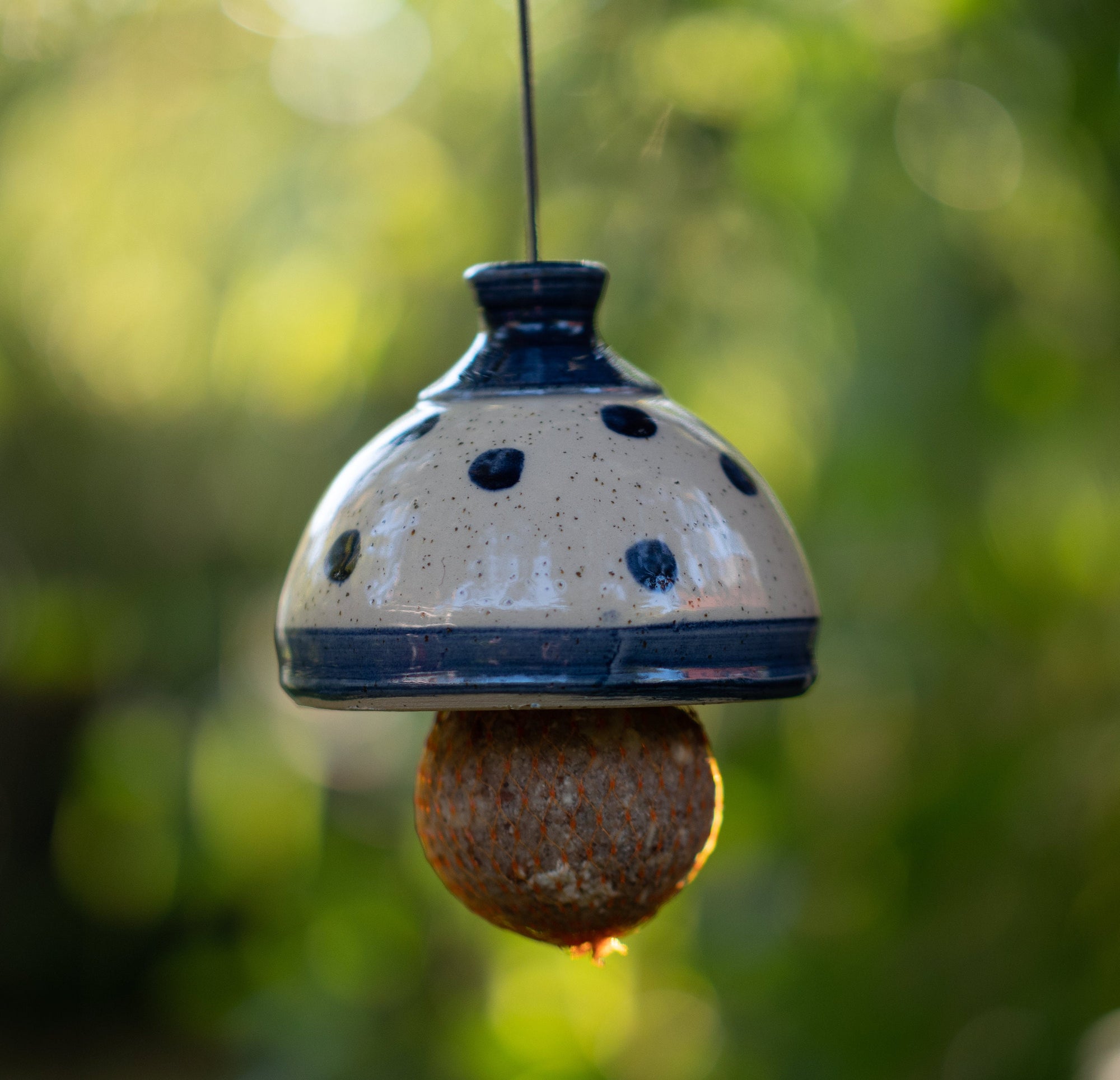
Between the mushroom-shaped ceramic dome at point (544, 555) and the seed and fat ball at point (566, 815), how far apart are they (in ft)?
0.26

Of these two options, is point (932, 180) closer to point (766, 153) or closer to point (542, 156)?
point (766, 153)

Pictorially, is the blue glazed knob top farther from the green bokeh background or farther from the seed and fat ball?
the green bokeh background

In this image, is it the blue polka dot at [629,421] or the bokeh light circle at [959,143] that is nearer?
the blue polka dot at [629,421]

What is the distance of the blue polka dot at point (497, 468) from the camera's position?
673 millimetres

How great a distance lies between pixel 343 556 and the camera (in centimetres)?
70

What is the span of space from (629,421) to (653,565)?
0.10 meters

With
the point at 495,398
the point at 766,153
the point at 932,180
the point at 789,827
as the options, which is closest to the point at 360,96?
the point at 766,153

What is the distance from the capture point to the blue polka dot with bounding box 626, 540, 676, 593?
2.14 feet

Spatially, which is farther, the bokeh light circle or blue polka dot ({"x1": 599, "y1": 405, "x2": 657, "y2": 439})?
the bokeh light circle

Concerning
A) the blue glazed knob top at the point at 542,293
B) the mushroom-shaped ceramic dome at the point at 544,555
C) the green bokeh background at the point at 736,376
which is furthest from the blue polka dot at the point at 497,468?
the green bokeh background at the point at 736,376

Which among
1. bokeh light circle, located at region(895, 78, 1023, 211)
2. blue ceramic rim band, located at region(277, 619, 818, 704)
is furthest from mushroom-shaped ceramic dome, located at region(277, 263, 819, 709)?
bokeh light circle, located at region(895, 78, 1023, 211)

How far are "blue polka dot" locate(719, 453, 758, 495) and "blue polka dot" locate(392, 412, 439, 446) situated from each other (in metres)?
0.15

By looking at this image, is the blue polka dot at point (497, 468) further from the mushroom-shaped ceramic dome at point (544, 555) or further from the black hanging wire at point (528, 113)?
the black hanging wire at point (528, 113)

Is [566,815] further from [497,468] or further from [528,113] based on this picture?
[528,113]
